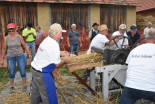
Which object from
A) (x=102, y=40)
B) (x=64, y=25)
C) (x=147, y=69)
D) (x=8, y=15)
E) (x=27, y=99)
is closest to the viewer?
(x=147, y=69)

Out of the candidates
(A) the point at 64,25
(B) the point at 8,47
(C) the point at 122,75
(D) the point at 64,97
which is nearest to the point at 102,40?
(C) the point at 122,75

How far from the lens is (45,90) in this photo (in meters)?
3.40

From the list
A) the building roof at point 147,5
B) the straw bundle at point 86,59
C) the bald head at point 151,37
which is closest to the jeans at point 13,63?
the straw bundle at point 86,59

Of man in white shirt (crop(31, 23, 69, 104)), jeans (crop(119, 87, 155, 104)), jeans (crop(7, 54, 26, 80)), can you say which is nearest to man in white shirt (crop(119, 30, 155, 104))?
jeans (crop(119, 87, 155, 104))

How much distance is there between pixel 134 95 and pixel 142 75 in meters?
0.35

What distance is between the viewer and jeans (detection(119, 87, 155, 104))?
9.65ft

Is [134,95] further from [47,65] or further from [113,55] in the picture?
[47,65]

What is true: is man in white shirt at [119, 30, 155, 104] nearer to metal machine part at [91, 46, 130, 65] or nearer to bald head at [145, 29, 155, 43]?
bald head at [145, 29, 155, 43]

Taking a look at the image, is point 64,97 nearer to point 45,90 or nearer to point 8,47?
point 45,90

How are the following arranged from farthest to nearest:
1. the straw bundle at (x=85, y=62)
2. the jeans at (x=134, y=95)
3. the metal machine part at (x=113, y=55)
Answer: the metal machine part at (x=113, y=55), the straw bundle at (x=85, y=62), the jeans at (x=134, y=95)

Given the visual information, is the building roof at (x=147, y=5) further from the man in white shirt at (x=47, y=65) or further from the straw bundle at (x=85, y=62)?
the man in white shirt at (x=47, y=65)

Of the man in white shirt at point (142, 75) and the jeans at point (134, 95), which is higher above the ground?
the man in white shirt at point (142, 75)

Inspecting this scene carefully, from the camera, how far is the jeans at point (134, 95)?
2.94 m

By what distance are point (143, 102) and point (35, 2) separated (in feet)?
28.3
